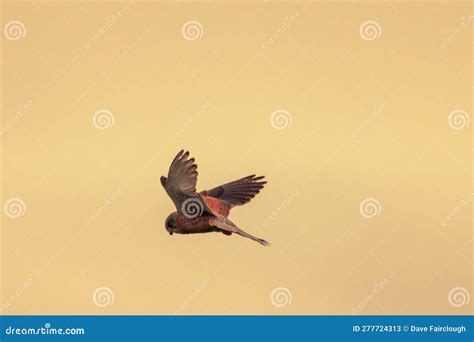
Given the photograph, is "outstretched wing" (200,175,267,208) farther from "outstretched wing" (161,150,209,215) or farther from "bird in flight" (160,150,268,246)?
"outstretched wing" (161,150,209,215)

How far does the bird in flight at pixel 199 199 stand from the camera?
1262cm

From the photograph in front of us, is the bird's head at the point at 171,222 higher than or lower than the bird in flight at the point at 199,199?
lower

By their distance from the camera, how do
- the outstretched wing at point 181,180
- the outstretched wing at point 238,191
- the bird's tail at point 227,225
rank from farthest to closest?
the outstretched wing at point 238,191 → the bird's tail at point 227,225 → the outstretched wing at point 181,180

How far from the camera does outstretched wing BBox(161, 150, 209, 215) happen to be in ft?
41.3

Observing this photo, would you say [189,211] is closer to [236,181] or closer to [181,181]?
[181,181]

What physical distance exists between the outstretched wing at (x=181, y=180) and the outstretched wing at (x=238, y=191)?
151 centimetres

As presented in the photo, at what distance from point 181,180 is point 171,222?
104 cm

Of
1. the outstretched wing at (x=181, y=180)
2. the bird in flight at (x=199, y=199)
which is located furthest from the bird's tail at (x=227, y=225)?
the outstretched wing at (x=181, y=180)

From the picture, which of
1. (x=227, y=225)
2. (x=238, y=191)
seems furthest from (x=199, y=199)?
(x=238, y=191)

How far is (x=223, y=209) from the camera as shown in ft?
47.0

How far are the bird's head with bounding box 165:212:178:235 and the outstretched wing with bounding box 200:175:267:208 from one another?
104 cm

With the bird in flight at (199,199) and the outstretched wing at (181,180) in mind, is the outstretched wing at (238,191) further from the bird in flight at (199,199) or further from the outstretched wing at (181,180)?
the outstretched wing at (181,180)

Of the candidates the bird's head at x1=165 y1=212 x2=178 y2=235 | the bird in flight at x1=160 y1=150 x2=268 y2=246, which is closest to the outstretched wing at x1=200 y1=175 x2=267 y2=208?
the bird in flight at x1=160 y1=150 x2=268 y2=246

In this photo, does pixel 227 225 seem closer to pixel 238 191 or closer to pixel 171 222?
pixel 171 222
